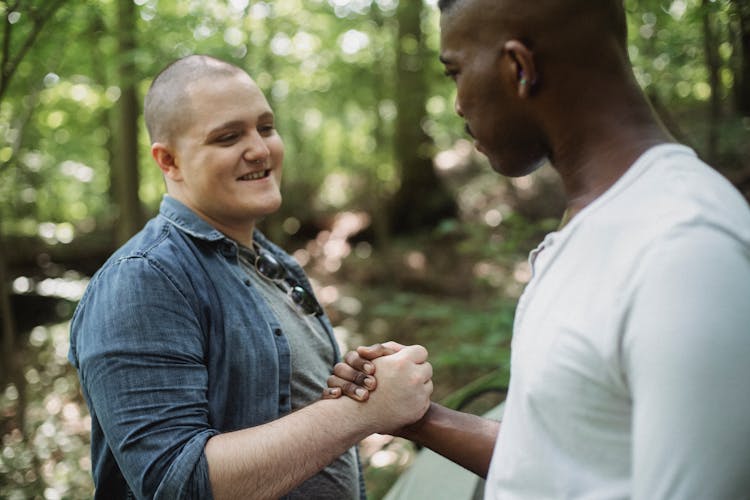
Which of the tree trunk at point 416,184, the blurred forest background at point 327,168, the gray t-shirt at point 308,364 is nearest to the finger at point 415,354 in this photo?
the gray t-shirt at point 308,364

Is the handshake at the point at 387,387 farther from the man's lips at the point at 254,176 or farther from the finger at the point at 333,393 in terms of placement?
the man's lips at the point at 254,176

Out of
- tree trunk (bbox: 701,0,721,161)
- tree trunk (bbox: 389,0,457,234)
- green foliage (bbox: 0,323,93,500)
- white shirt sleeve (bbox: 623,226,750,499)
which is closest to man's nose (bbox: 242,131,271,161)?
white shirt sleeve (bbox: 623,226,750,499)

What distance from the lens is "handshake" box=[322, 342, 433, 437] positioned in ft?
5.51

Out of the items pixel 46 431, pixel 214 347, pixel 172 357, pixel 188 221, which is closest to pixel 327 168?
pixel 46 431

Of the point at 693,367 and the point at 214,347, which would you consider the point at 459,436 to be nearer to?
the point at 214,347

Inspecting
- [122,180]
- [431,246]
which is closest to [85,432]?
[122,180]

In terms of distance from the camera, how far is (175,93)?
1874 millimetres

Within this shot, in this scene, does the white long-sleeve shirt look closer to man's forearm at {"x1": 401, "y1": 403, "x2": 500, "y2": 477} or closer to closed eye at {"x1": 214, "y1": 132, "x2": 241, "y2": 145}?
man's forearm at {"x1": 401, "y1": 403, "x2": 500, "y2": 477}

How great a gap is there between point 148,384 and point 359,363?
607 millimetres

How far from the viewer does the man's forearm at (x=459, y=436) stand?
168 cm

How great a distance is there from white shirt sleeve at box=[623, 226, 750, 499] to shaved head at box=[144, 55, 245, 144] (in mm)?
1527

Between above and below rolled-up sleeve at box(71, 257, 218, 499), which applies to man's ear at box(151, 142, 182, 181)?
above

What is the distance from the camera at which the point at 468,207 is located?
9484mm

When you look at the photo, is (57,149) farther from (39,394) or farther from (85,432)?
(85,432)
